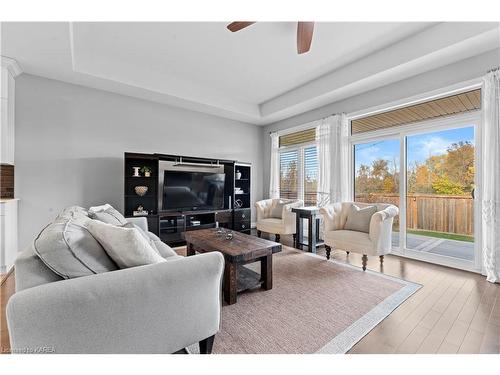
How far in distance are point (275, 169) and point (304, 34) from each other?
136 inches

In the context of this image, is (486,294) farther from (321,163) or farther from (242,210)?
(242,210)

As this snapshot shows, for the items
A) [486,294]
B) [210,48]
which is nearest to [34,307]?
Answer: [210,48]

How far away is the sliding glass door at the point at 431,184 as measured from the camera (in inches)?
118

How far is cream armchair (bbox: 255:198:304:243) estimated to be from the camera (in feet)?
13.4

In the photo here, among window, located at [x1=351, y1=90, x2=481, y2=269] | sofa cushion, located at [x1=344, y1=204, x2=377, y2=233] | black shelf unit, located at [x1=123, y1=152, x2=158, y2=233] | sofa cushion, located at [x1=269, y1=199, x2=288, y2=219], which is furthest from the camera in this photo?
sofa cushion, located at [x1=269, y1=199, x2=288, y2=219]

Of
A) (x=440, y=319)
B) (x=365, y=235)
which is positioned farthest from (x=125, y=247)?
(x=365, y=235)

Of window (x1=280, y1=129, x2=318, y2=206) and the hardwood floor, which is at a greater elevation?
window (x1=280, y1=129, x2=318, y2=206)

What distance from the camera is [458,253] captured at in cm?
314

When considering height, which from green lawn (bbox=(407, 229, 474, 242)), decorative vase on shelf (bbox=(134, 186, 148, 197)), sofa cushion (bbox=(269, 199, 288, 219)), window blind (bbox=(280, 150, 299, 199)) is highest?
window blind (bbox=(280, 150, 299, 199))

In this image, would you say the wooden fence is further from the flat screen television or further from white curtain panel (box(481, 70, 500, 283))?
the flat screen television

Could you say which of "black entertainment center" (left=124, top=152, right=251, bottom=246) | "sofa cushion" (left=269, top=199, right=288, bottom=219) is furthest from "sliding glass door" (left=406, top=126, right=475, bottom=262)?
Result: "black entertainment center" (left=124, top=152, right=251, bottom=246)

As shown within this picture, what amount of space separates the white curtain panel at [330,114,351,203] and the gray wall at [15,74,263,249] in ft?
9.71

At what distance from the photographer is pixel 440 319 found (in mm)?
1857

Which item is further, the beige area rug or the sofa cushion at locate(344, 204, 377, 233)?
the sofa cushion at locate(344, 204, 377, 233)
